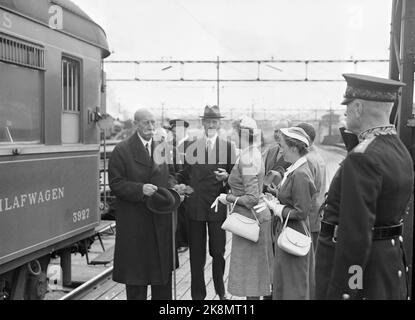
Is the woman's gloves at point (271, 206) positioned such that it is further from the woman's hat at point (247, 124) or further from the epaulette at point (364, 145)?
the epaulette at point (364, 145)

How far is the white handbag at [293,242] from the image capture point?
4.12 m

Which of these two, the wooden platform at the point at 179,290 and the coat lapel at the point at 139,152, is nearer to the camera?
the coat lapel at the point at 139,152

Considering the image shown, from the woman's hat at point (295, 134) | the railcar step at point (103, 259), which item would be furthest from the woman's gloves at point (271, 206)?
the railcar step at point (103, 259)

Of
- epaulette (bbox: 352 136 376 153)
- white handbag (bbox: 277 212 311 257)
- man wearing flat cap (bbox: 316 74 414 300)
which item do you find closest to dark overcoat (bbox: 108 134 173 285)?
white handbag (bbox: 277 212 311 257)

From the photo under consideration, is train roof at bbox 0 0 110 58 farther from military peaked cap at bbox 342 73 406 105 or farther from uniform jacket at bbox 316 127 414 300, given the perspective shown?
uniform jacket at bbox 316 127 414 300

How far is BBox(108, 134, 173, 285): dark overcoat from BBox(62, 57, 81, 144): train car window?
1720 mm

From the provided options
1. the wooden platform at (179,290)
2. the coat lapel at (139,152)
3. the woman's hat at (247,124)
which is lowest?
the wooden platform at (179,290)

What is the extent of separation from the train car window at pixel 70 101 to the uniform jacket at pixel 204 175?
1488 mm

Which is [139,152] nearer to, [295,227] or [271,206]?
[271,206]

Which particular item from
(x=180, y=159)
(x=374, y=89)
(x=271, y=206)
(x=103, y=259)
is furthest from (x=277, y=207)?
(x=103, y=259)

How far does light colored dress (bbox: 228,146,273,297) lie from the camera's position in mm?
4961

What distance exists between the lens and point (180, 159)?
6418mm

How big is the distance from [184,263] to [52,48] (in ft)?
12.2
